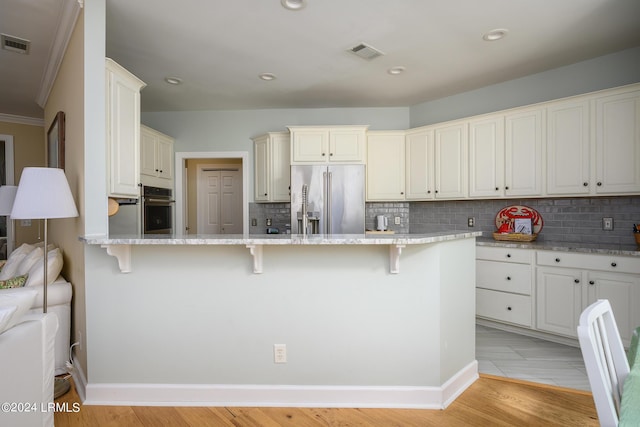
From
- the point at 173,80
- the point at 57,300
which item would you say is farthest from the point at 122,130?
the point at 173,80

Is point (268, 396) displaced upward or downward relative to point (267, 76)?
downward

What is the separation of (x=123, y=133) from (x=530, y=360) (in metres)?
3.52

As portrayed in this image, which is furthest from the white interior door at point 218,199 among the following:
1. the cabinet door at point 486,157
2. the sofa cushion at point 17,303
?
the sofa cushion at point 17,303

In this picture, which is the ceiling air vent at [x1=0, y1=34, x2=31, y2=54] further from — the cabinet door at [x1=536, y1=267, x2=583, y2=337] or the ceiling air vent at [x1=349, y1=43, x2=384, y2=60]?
the cabinet door at [x1=536, y1=267, x2=583, y2=337]

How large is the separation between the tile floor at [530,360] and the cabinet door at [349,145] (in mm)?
2369

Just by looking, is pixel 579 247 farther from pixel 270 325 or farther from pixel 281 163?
pixel 281 163

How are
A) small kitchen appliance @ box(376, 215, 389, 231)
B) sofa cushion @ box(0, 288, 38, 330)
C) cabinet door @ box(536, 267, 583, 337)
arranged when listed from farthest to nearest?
small kitchen appliance @ box(376, 215, 389, 231) → cabinet door @ box(536, 267, 583, 337) → sofa cushion @ box(0, 288, 38, 330)

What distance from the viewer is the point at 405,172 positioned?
177 inches

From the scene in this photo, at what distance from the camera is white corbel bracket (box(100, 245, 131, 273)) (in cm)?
203

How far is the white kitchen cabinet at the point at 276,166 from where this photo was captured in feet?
14.8

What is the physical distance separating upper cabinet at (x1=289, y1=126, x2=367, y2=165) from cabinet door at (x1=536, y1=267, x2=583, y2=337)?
2.29 meters

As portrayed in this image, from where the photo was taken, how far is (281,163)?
4.52 metres

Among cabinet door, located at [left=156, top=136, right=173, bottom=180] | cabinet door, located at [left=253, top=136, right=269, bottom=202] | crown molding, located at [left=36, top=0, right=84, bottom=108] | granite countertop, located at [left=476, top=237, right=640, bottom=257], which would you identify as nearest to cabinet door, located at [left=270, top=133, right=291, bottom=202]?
cabinet door, located at [left=253, top=136, right=269, bottom=202]

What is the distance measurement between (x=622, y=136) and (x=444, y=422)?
9.10ft
